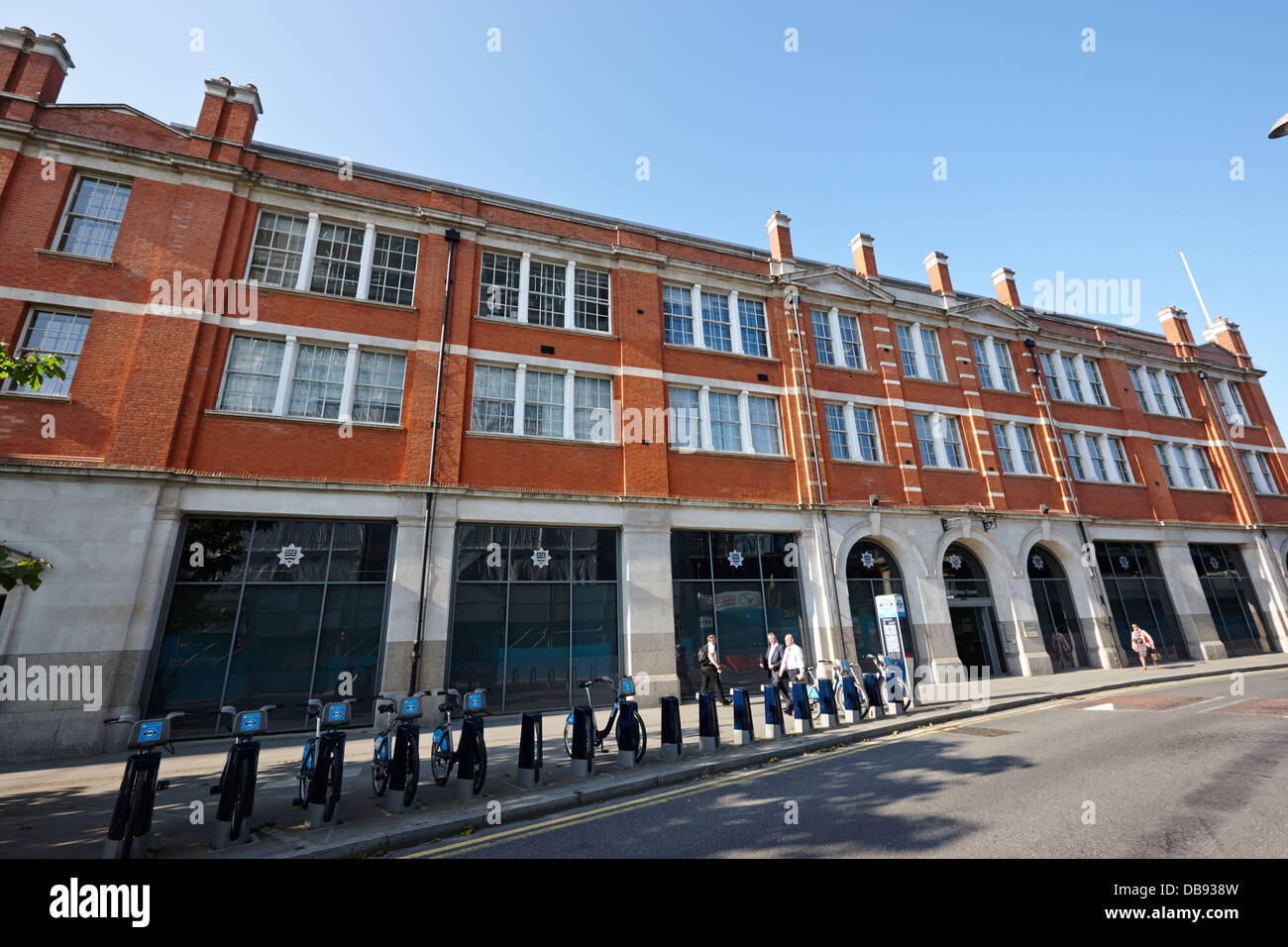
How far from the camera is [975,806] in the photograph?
19.1ft

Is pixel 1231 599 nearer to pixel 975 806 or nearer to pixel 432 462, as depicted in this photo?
pixel 975 806

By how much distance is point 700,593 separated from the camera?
15141mm

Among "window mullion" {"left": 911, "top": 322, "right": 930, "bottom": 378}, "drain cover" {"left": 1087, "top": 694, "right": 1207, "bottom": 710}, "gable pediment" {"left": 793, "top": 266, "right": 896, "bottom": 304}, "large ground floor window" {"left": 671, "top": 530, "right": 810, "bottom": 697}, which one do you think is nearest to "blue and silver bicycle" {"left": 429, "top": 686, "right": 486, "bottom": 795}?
"large ground floor window" {"left": 671, "top": 530, "right": 810, "bottom": 697}

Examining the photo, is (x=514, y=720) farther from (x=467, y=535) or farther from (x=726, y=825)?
(x=726, y=825)

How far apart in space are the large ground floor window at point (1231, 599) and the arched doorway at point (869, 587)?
1557 centimetres

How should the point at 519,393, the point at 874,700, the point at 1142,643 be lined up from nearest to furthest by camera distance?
the point at 874,700, the point at 519,393, the point at 1142,643

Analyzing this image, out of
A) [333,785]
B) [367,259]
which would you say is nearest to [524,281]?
[367,259]

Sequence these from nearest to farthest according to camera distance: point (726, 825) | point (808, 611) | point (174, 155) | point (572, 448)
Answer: point (726, 825)
point (174, 155)
point (572, 448)
point (808, 611)

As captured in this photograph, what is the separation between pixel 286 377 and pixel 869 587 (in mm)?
17493

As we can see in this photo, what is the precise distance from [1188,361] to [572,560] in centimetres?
3302

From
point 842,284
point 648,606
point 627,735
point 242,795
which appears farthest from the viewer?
point 842,284

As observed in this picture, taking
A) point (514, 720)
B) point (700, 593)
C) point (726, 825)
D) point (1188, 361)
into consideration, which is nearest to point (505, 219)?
point (700, 593)

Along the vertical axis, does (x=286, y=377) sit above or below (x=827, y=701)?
above

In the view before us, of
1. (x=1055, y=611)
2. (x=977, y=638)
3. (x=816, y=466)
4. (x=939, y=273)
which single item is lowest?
(x=977, y=638)
